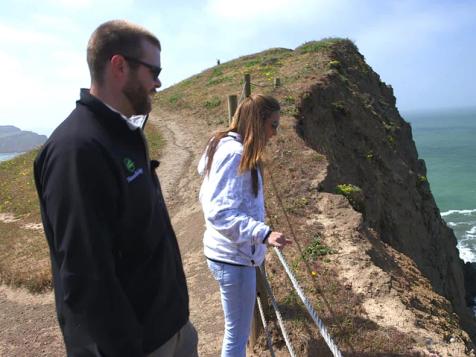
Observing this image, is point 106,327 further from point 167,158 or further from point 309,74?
point 309,74

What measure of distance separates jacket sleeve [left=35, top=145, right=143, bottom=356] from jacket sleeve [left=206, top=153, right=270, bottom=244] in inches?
57.4

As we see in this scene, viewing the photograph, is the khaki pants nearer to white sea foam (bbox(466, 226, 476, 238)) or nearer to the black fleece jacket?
the black fleece jacket

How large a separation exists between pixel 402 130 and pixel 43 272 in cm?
2217

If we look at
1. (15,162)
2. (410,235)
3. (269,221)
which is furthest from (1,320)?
Answer: (15,162)

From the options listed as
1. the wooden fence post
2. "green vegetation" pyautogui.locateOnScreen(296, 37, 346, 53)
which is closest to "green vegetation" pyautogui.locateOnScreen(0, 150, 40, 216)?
the wooden fence post

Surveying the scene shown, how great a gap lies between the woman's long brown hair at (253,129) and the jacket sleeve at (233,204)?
0.13 meters

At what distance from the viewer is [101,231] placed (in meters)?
1.84

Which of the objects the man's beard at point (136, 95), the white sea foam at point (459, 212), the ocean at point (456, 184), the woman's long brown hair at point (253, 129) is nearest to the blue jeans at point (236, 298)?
the woman's long brown hair at point (253, 129)

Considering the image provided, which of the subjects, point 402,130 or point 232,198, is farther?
point 402,130

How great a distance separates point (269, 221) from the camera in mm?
8547

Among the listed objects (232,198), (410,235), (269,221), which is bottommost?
(410,235)

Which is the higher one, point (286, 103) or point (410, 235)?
point (286, 103)

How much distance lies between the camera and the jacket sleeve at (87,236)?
1773mm

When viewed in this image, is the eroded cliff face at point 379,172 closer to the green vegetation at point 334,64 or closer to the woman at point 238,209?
the green vegetation at point 334,64
